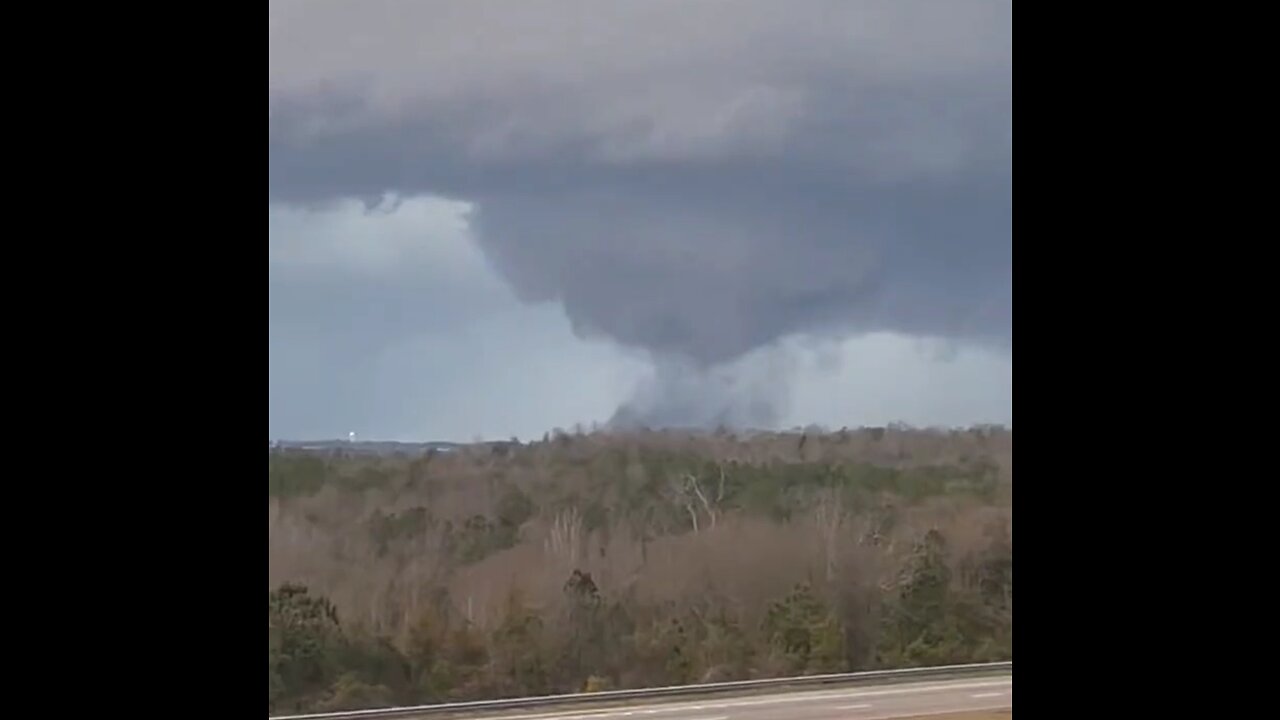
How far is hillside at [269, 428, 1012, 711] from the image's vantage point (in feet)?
12.1

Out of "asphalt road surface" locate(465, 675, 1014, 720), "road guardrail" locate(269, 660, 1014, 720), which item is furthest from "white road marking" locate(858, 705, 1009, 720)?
"road guardrail" locate(269, 660, 1014, 720)

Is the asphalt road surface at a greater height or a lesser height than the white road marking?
greater

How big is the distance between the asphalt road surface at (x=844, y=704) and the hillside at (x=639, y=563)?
0.28 ft

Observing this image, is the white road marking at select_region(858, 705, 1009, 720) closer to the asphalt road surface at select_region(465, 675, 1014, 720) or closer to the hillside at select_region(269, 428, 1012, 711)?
the asphalt road surface at select_region(465, 675, 1014, 720)

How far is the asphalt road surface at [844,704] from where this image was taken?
4.20 m

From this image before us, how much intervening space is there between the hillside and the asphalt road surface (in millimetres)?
85

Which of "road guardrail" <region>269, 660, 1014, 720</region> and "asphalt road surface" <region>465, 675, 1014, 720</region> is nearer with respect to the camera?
"road guardrail" <region>269, 660, 1014, 720</region>

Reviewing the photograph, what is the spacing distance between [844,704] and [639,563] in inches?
33.0

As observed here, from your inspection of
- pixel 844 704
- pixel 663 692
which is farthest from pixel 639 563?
pixel 844 704

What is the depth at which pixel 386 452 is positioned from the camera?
11.7 feet
